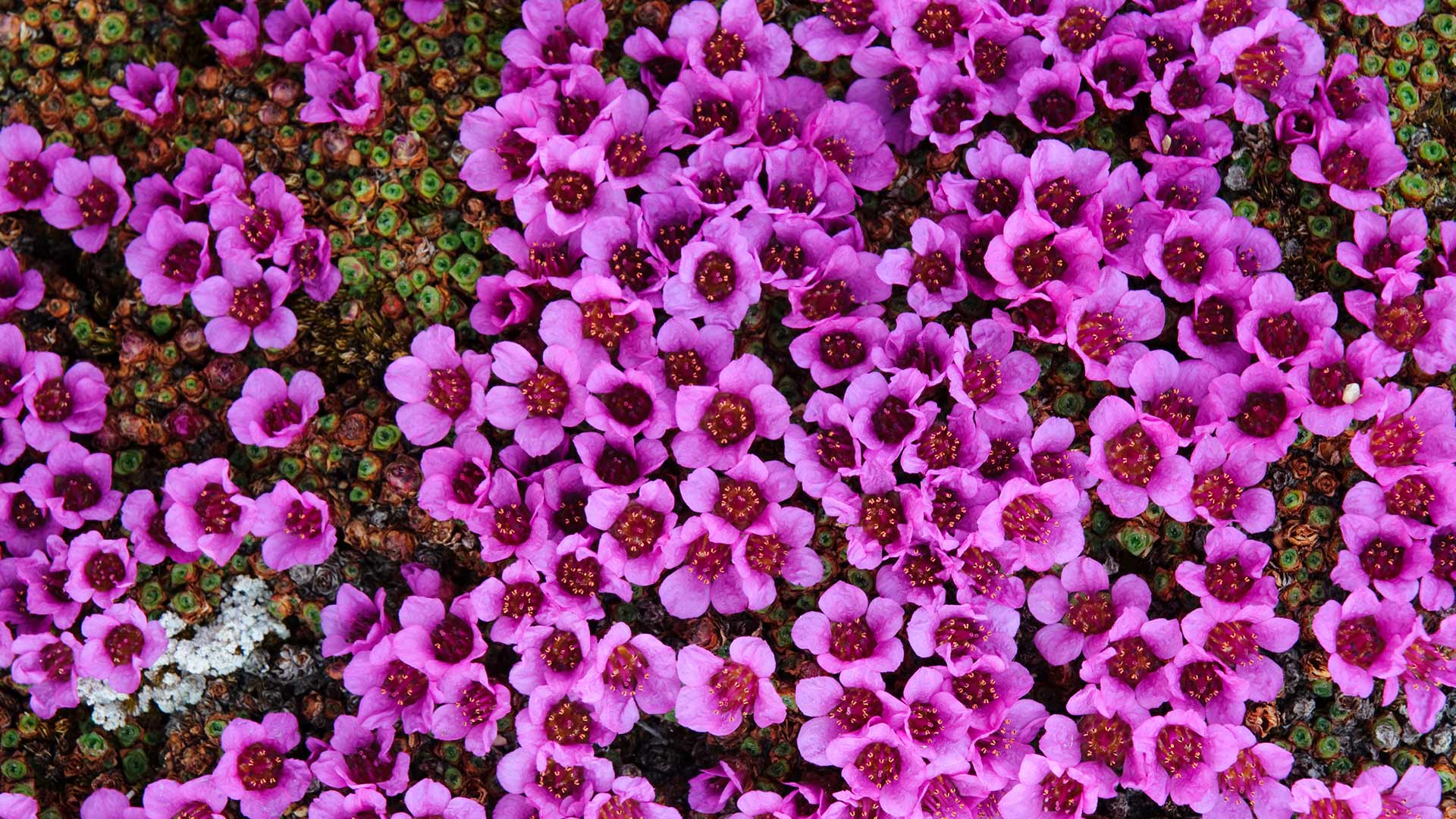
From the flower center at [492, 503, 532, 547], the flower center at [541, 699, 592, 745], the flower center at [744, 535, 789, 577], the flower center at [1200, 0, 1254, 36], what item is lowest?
the flower center at [541, 699, 592, 745]

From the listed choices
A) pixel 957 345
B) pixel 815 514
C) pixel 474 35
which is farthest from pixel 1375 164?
pixel 474 35

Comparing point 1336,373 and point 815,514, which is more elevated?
point 1336,373

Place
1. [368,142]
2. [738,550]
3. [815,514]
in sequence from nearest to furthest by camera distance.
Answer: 1. [738,550]
2. [815,514]
3. [368,142]

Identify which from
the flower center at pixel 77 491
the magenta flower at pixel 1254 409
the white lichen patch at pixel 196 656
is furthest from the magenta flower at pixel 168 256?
the magenta flower at pixel 1254 409

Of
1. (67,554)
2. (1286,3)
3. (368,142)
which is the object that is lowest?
(67,554)

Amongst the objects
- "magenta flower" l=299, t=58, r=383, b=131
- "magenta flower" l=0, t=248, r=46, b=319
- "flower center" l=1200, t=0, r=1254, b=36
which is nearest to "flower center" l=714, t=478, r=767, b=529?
"magenta flower" l=299, t=58, r=383, b=131

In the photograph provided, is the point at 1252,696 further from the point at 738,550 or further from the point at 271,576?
the point at 271,576

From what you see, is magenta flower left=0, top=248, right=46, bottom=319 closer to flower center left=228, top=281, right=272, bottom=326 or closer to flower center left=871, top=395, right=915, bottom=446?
flower center left=228, top=281, right=272, bottom=326
